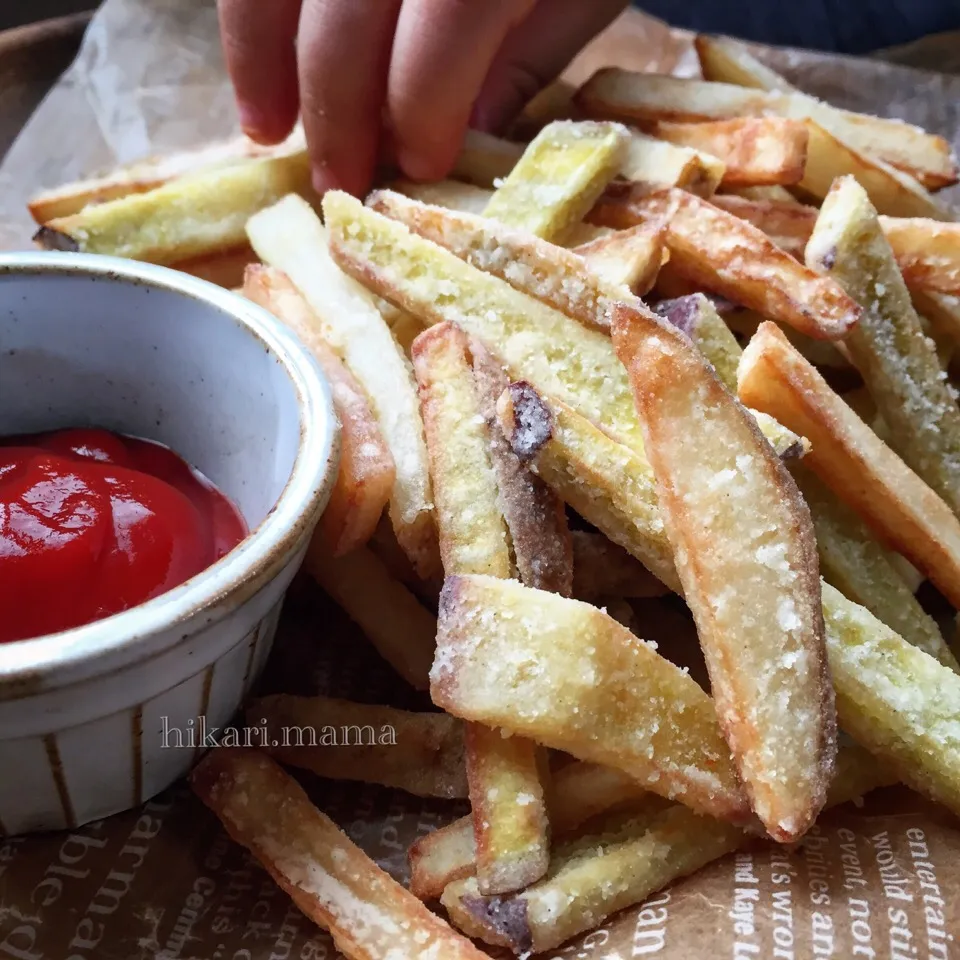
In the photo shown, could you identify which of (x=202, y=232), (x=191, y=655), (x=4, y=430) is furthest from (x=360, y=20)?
(x=191, y=655)

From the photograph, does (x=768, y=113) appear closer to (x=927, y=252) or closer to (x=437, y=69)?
(x=927, y=252)

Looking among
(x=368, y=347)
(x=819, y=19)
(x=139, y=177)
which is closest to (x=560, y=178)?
(x=368, y=347)

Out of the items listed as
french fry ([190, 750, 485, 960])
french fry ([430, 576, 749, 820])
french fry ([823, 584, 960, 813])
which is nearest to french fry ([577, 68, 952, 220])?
french fry ([823, 584, 960, 813])

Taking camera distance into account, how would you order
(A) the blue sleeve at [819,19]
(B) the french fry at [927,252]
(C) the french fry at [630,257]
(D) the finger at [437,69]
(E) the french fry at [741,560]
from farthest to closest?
1. (A) the blue sleeve at [819,19]
2. (D) the finger at [437,69]
3. (B) the french fry at [927,252]
4. (C) the french fry at [630,257]
5. (E) the french fry at [741,560]

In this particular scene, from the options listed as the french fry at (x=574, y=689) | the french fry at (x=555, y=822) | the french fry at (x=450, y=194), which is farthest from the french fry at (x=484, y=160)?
the french fry at (x=555, y=822)

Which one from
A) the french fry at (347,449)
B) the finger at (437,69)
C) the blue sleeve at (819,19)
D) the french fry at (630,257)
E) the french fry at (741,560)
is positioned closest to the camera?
the french fry at (741,560)

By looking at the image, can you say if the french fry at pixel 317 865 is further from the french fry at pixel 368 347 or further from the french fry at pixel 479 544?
the french fry at pixel 368 347

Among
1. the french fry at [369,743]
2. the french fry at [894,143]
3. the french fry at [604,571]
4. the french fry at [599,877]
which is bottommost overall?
the french fry at [369,743]
